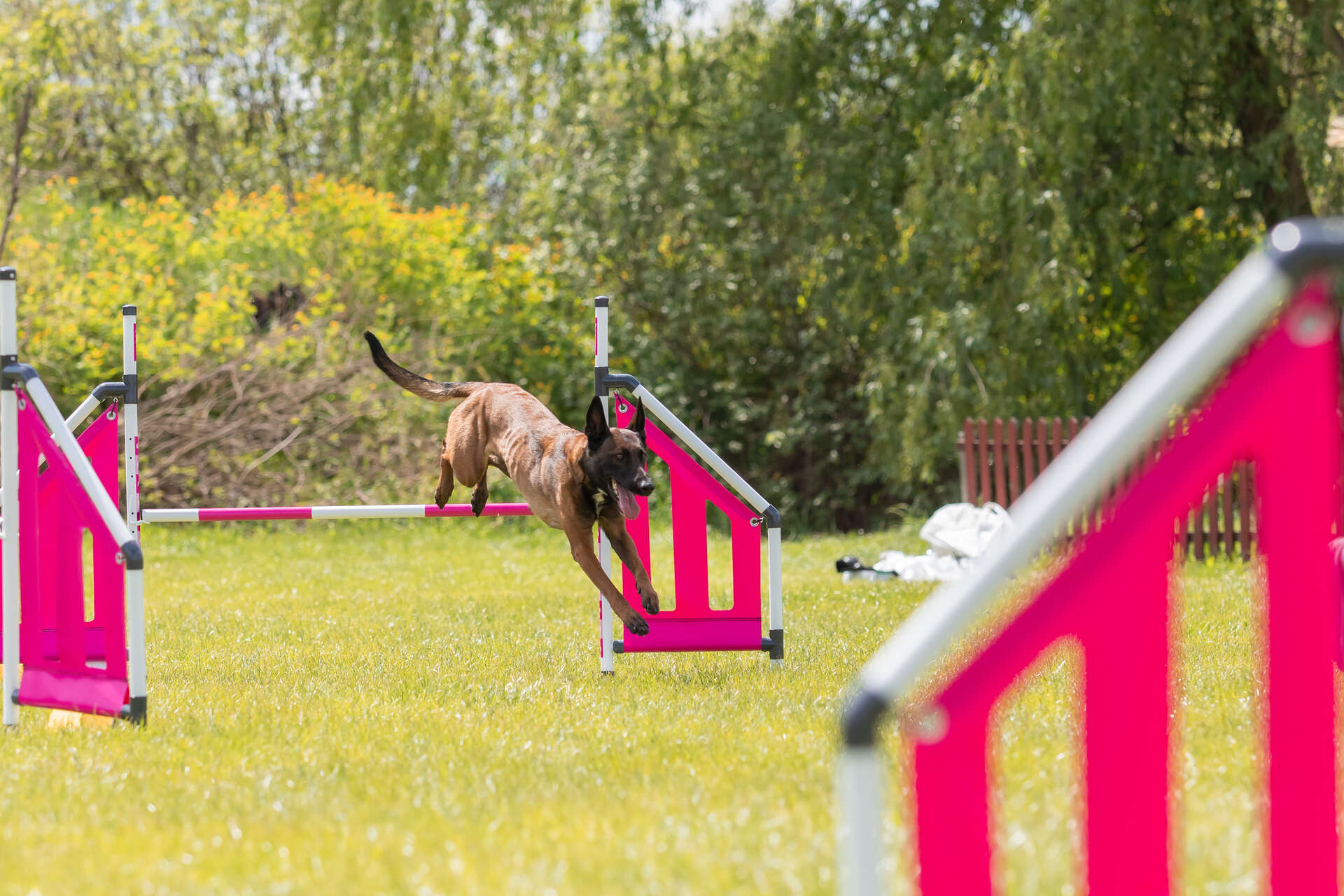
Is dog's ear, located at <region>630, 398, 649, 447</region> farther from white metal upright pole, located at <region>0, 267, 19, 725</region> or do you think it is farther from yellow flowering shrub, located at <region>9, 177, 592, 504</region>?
yellow flowering shrub, located at <region>9, 177, 592, 504</region>

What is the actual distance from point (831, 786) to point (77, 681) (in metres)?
3.05

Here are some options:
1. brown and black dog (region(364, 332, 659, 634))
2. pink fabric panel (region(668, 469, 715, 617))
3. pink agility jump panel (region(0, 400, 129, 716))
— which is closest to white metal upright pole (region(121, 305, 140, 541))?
pink agility jump panel (region(0, 400, 129, 716))

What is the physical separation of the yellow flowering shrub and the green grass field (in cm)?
789

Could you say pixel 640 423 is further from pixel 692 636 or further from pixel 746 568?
pixel 692 636

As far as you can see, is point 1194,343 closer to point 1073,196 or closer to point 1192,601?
point 1192,601

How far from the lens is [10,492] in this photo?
537cm

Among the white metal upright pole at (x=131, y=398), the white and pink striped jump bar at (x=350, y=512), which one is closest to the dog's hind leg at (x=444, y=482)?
the white and pink striped jump bar at (x=350, y=512)

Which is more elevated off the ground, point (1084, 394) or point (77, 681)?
point (1084, 394)

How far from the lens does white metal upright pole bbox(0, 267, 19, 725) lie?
5.27 meters

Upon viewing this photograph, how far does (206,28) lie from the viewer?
2361 cm

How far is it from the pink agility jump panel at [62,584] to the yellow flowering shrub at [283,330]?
1023 cm

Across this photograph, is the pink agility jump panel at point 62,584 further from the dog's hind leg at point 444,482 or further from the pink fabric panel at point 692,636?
the pink fabric panel at point 692,636

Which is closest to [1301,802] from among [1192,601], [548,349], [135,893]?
[135,893]

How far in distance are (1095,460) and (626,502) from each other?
4128mm
